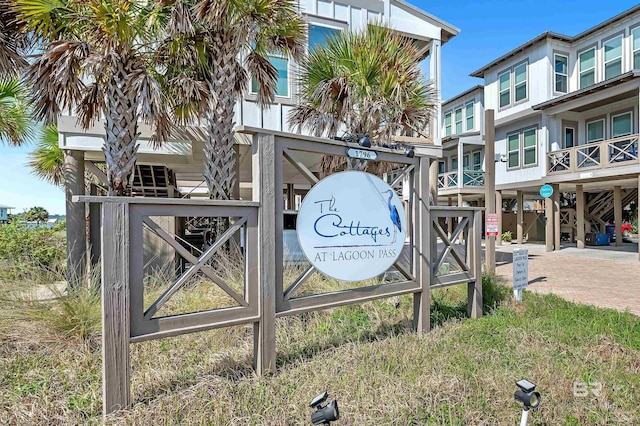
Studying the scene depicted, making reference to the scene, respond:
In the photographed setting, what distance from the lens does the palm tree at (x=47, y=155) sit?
11965 millimetres

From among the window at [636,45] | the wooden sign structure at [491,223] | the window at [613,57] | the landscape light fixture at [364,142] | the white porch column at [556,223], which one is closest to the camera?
the landscape light fixture at [364,142]

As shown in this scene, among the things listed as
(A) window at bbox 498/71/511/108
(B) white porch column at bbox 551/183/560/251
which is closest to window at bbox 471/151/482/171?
(A) window at bbox 498/71/511/108

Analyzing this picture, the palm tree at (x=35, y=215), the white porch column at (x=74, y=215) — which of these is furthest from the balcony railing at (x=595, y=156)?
the palm tree at (x=35, y=215)

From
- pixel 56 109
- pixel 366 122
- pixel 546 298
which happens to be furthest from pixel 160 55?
pixel 546 298

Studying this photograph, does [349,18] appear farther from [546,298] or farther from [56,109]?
[546,298]

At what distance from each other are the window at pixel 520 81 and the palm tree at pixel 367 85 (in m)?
12.5

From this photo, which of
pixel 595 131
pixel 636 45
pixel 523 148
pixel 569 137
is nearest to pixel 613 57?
pixel 636 45

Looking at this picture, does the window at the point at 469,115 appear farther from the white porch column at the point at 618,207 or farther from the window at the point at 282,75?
the window at the point at 282,75

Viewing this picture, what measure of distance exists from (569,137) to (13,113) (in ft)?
65.3

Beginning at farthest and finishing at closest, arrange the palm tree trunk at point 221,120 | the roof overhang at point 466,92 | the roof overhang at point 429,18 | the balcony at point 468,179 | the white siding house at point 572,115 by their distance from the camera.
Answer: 1. the roof overhang at point 466,92
2. the balcony at point 468,179
3. the white siding house at point 572,115
4. the roof overhang at point 429,18
5. the palm tree trunk at point 221,120

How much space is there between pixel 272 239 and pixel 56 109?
451 centimetres

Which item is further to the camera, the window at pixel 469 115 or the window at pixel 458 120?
the window at pixel 458 120

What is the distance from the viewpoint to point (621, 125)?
584 inches

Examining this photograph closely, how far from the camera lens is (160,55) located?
6547 millimetres
